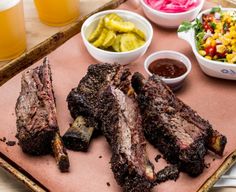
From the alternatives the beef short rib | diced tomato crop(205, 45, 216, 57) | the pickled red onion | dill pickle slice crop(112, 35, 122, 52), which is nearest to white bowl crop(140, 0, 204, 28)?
the pickled red onion

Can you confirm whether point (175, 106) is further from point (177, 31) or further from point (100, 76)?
point (177, 31)

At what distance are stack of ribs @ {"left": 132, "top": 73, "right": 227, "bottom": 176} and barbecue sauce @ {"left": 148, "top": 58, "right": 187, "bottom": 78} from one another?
0.28m

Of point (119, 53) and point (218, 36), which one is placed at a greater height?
point (218, 36)

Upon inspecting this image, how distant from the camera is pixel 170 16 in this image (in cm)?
356

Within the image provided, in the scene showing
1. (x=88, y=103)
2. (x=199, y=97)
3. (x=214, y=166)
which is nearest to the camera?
(x=214, y=166)

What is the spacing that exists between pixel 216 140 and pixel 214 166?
0.13m

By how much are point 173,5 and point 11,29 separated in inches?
42.4

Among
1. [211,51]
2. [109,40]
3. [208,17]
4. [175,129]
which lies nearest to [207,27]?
[208,17]

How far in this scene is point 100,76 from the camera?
2914 millimetres

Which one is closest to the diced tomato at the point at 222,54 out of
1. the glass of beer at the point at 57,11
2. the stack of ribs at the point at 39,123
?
the stack of ribs at the point at 39,123

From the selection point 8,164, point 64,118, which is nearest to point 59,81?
point 64,118

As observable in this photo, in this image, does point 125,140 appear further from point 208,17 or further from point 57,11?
point 57,11

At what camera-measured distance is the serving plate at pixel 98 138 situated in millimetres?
2562

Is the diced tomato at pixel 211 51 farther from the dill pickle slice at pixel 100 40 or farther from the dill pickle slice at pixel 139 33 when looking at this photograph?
the dill pickle slice at pixel 100 40
